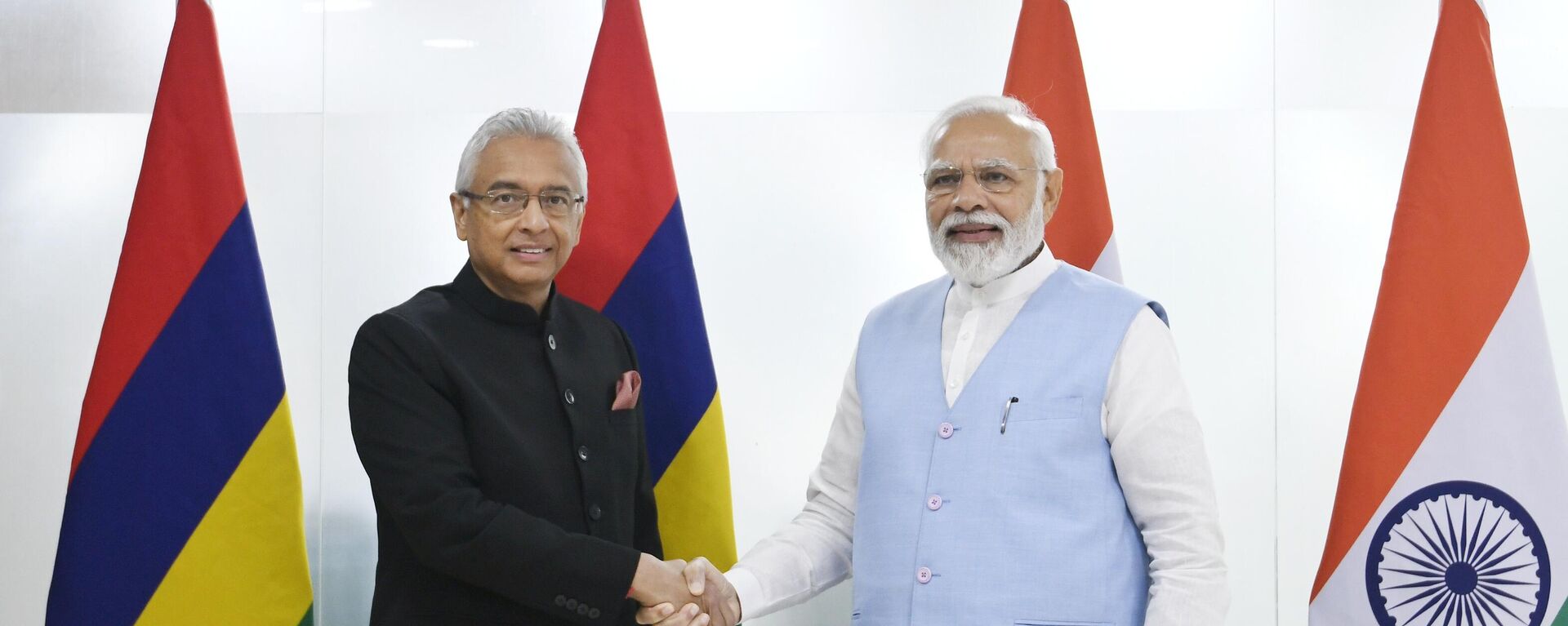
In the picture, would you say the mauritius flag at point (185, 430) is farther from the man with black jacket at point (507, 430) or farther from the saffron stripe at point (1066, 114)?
the saffron stripe at point (1066, 114)

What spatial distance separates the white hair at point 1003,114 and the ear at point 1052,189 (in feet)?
0.04

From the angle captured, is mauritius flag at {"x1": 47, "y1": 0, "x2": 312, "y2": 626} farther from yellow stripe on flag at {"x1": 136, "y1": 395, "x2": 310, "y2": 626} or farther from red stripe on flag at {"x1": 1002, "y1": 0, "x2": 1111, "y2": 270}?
red stripe on flag at {"x1": 1002, "y1": 0, "x2": 1111, "y2": 270}

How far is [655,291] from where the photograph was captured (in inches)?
99.7

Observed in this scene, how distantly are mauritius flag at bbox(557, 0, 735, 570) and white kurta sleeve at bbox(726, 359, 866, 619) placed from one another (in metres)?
0.29

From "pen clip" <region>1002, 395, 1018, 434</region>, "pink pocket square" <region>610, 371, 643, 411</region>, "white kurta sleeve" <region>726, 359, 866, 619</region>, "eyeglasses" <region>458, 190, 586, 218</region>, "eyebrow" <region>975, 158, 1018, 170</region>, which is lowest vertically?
"white kurta sleeve" <region>726, 359, 866, 619</region>

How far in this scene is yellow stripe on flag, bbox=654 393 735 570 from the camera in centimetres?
251

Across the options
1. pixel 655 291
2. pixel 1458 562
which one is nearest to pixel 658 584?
pixel 655 291

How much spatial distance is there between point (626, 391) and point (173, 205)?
3.20ft

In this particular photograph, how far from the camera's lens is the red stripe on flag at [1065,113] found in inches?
101

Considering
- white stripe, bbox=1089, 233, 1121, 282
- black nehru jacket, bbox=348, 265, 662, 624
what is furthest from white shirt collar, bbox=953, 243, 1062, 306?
black nehru jacket, bbox=348, 265, 662, 624

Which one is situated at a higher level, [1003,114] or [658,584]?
[1003,114]

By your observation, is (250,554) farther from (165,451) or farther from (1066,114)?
(1066,114)

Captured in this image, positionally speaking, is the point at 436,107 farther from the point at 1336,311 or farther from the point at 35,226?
the point at 1336,311

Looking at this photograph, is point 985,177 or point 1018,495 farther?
point 985,177
